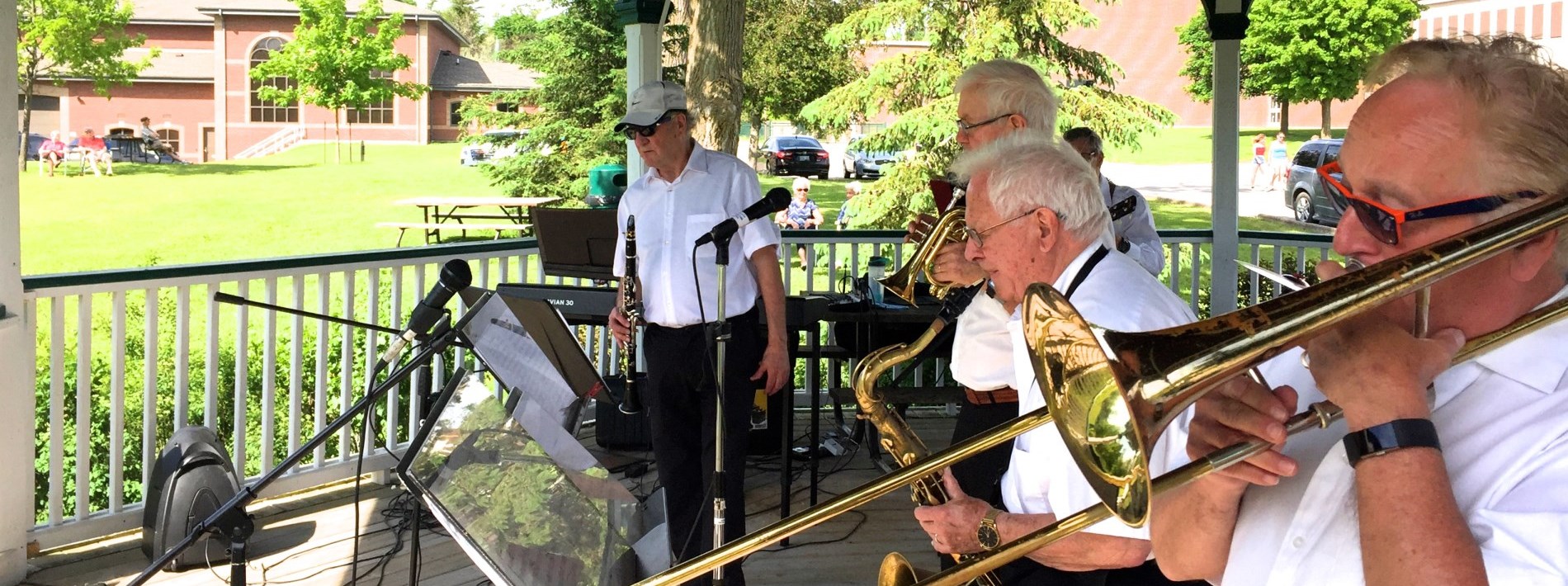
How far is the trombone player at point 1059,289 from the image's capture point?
2023mm

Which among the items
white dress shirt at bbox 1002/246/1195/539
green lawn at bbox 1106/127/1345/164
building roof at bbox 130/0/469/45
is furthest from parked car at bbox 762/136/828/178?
white dress shirt at bbox 1002/246/1195/539

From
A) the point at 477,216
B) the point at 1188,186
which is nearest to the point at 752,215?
the point at 477,216

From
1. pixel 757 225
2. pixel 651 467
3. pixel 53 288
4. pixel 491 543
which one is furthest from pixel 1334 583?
pixel 651 467

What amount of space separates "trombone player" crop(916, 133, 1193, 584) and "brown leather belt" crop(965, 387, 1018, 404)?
Answer: 1.10 ft

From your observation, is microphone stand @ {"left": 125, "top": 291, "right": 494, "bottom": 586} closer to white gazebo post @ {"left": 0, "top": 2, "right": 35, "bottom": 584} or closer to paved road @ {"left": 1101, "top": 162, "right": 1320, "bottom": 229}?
white gazebo post @ {"left": 0, "top": 2, "right": 35, "bottom": 584}

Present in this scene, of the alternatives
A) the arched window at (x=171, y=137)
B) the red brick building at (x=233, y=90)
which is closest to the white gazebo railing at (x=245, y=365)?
→ the red brick building at (x=233, y=90)

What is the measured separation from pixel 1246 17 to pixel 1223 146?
69 cm

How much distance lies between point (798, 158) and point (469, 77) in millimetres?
27487

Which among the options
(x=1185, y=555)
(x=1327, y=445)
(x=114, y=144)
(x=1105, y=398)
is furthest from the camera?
(x=114, y=144)

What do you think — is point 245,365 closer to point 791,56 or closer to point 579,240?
point 579,240

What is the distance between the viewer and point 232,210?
111 feet

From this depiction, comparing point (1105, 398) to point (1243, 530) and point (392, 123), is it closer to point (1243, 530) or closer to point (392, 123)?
point (1243, 530)

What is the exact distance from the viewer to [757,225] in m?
3.80

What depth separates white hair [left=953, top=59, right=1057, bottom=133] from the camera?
3.23 metres
